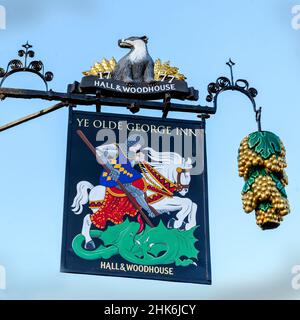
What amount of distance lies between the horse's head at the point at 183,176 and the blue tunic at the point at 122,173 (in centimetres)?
60

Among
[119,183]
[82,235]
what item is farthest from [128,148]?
[82,235]

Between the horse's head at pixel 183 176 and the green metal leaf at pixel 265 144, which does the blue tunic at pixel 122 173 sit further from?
the green metal leaf at pixel 265 144

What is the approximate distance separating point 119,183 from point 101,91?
1661mm

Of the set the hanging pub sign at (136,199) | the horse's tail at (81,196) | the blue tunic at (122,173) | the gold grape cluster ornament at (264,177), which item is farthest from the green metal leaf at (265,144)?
the horse's tail at (81,196)

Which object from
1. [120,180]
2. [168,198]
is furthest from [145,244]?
[120,180]

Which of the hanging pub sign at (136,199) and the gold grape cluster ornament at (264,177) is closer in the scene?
the hanging pub sign at (136,199)

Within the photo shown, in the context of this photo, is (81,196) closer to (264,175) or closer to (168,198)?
(168,198)

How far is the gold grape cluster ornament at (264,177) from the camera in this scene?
18000 mm

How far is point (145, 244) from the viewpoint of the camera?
706 inches

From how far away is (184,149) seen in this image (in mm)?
18922

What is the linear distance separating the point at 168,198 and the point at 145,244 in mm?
906

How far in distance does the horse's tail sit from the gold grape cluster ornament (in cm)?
237

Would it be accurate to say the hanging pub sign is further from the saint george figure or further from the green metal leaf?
the green metal leaf
